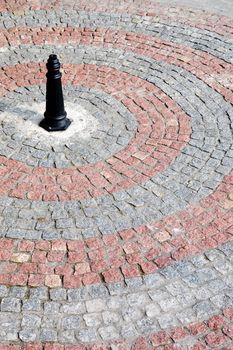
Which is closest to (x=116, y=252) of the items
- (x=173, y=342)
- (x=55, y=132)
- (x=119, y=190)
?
(x=119, y=190)

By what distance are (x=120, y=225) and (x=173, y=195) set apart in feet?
2.68

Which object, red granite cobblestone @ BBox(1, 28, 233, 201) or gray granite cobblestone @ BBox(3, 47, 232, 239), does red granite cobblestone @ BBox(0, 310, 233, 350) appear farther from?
red granite cobblestone @ BBox(1, 28, 233, 201)

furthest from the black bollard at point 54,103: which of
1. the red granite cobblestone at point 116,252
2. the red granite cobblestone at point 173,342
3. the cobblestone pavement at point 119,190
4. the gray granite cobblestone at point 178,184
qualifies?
the red granite cobblestone at point 173,342

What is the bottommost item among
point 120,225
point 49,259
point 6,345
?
point 6,345

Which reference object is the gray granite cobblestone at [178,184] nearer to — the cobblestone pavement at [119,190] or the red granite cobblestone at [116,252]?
the cobblestone pavement at [119,190]

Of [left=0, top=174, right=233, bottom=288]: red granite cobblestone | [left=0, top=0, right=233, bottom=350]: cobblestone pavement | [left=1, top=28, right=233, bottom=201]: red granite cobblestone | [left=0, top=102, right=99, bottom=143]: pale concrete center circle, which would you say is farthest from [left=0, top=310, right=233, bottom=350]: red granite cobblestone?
[left=0, top=102, right=99, bottom=143]: pale concrete center circle

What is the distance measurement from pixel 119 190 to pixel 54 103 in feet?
5.51

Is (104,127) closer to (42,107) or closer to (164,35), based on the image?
(42,107)

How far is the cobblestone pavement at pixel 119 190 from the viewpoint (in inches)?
180

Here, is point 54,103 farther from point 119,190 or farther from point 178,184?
point 178,184

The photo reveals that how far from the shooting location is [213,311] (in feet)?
15.3

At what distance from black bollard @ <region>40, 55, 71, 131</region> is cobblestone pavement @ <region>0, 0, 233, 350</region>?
0.18 metres

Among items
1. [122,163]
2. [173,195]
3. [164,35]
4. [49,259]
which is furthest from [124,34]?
[49,259]

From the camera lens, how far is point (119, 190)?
19.7ft
